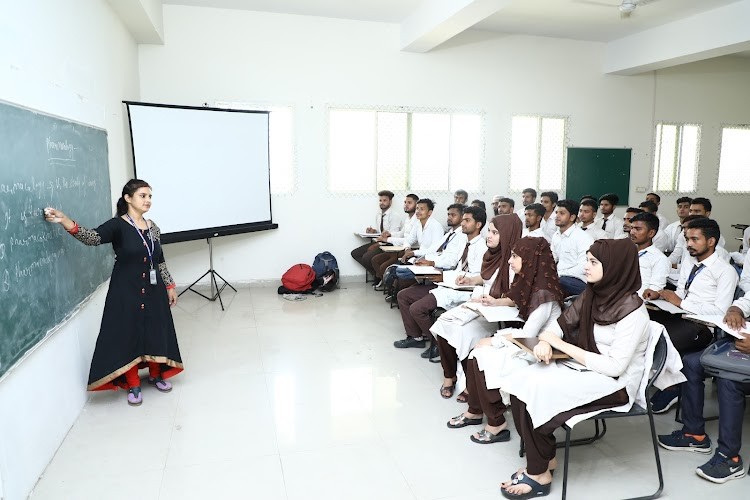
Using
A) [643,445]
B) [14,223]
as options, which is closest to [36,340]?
[14,223]

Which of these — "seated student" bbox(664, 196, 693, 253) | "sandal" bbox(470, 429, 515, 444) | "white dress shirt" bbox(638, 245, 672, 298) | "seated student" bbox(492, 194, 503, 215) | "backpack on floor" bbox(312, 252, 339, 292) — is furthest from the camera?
"seated student" bbox(492, 194, 503, 215)

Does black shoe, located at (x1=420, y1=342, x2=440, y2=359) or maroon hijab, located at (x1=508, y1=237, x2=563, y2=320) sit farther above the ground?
maroon hijab, located at (x1=508, y1=237, x2=563, y2=320)

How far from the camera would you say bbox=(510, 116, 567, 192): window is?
809cm

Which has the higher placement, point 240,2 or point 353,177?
point 240,2

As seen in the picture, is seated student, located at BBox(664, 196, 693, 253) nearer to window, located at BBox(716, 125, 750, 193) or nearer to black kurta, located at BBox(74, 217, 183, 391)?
window, located at BBox(716, 125, 750, 193)

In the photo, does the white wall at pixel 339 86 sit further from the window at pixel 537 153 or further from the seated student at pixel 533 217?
the seated student at pixel 533 217

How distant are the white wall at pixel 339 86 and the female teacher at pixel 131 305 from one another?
2470 millimetres

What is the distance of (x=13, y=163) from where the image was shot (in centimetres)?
253

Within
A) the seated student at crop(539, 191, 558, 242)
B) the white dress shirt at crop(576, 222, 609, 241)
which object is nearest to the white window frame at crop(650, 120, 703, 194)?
the seated student at crop(539, 191, 558, 242)

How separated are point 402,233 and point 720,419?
4.77 metres

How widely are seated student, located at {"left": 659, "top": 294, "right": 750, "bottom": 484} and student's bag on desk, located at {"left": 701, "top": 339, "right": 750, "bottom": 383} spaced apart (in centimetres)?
3

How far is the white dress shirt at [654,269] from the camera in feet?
13.1

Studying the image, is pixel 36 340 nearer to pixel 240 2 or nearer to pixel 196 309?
Result: pixel 196 309

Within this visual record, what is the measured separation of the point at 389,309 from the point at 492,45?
4384mm
